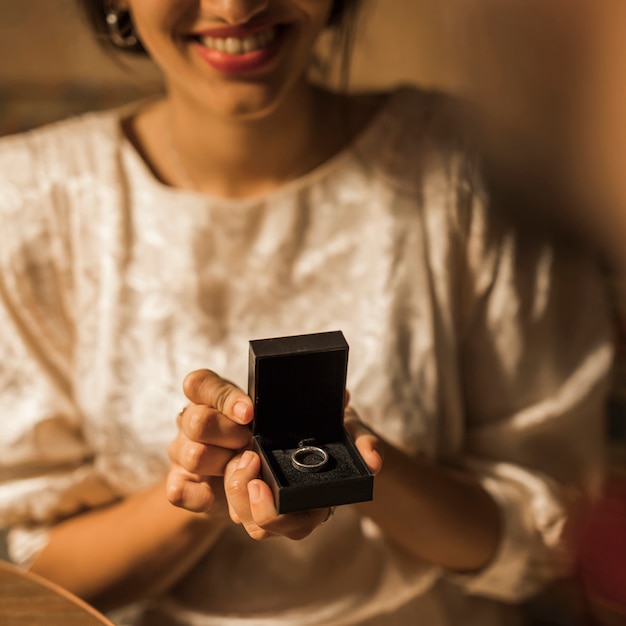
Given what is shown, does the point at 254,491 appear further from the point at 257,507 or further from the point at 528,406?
the point at 528,406

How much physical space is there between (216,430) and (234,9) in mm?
A: 330

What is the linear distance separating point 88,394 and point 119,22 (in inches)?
13.7

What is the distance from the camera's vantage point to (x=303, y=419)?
57 centimetres

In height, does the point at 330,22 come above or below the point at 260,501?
above

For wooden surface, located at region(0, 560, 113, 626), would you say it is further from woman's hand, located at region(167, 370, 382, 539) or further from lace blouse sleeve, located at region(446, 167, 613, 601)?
lace blouse sleeve, located at region(446, 167, 613, 601)

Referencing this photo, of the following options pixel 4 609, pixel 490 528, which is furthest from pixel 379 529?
pixel 4 609

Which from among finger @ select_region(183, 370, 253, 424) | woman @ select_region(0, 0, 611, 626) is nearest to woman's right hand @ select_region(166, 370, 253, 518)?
finger @ select_region(183, 370, 253, 424)

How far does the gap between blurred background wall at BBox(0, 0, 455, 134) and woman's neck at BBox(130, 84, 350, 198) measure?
0.17ft

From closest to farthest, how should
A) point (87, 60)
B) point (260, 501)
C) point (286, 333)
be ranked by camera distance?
point (260, 501), point (286, 333), point (87, 60)

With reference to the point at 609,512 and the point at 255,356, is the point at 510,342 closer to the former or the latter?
the point at 609,512

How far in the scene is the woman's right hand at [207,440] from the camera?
57cm

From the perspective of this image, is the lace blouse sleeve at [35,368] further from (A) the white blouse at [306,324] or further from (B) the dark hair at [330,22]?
(B) the dark hair at [330,22]

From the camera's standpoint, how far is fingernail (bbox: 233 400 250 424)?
557mm

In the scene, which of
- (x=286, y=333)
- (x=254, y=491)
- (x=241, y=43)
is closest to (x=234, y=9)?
(x=241, y=43)
